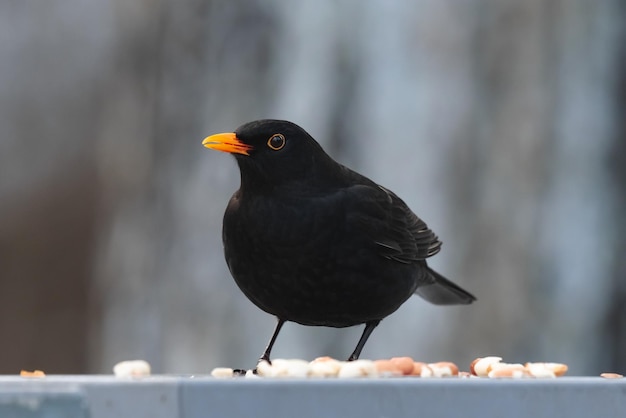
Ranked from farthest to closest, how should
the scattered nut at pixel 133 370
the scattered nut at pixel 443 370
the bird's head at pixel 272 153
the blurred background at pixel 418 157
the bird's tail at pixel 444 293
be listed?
the blurred background at pixel 418 157
the bird's tail at pixel 444 293
the bird's head at pixel 272 153
the scattered nut at pixel 443 370
the scattered nut at pixel 133 370

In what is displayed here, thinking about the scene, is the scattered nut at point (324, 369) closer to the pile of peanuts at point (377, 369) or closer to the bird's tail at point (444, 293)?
the pile of peanuts at point (377, 369)

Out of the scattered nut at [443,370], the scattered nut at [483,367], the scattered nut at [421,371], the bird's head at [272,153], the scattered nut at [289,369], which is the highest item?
the bird's head at [272,153]

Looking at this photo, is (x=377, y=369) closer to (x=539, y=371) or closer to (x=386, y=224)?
(x=539, y=371)

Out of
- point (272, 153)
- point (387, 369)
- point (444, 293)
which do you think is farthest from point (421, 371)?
point (444, 293)

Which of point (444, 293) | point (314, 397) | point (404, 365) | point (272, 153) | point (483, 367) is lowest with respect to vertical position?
point (444, 293)

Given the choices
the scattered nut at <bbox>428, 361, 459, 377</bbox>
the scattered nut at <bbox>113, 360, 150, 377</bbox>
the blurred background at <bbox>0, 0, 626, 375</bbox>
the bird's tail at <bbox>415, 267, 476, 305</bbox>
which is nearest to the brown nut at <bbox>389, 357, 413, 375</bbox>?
the scattered nut at <bbox>428, 361, 459, 377</bbox>

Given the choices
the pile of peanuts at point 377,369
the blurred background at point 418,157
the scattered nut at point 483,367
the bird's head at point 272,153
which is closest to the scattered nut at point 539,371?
the pile of peanuts at point 377,369

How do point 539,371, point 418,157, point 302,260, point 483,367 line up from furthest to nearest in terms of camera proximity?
point 418,157 → point 302,260 → point 483,367 → point 539,371
